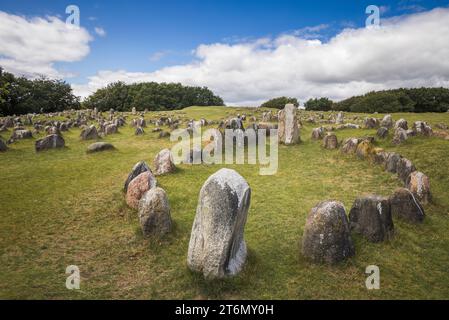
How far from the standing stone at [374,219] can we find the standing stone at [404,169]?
551 centimetres

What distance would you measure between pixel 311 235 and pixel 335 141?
14.3 metres

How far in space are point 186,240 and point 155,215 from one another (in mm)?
1229

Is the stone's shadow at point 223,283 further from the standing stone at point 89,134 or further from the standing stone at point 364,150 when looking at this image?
the standing stone at point 89,134

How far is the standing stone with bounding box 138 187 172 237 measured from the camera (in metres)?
9.86

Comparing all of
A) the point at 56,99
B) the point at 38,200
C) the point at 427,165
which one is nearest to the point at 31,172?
the point at 38,200

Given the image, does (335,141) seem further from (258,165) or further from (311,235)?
(311,235)

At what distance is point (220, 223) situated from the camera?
7.32m

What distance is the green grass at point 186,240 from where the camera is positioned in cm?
743

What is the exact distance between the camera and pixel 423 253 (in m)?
8.95

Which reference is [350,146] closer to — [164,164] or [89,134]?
[164,164]

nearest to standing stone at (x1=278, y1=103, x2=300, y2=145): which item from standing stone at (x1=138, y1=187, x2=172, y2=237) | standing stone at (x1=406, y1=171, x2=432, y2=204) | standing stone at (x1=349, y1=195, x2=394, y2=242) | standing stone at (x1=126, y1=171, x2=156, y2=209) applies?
standing stone at (x1=406, y1=171, x2=432, y2=204)

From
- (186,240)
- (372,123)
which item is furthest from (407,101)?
(186,240)

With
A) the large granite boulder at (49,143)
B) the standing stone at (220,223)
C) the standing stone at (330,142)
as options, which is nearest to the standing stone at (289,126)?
the standing stone at (330,142)
